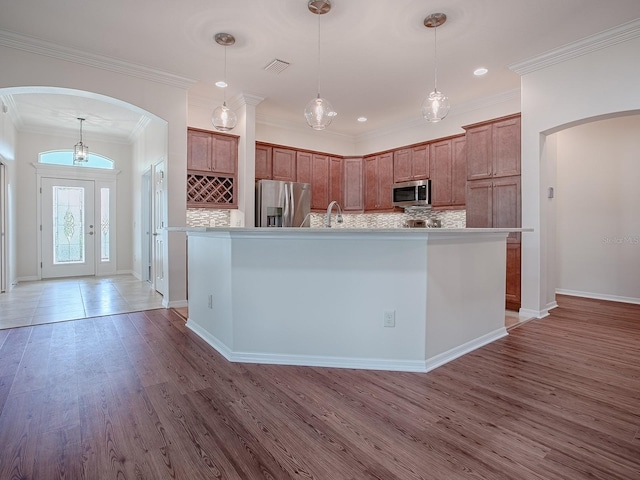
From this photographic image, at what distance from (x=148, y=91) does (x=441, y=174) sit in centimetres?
446

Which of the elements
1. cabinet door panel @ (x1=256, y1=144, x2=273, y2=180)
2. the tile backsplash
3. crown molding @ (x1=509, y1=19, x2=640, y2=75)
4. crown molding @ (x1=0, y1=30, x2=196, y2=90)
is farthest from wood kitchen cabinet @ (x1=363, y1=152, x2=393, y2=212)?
crown molding @ (x1=0, y1=30, x2=196, y2=90)

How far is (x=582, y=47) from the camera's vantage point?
369 cm

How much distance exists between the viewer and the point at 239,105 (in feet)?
17.8

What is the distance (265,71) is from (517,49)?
3.00m

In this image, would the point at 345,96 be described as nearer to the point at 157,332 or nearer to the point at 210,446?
the point at 157,332

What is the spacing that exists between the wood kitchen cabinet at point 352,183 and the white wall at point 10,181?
18.6 feet

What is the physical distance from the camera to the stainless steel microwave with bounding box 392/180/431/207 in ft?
18.9

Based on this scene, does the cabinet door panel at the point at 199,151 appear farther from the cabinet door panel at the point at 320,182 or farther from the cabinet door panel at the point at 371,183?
the cabinet door panel at the point at 371,183

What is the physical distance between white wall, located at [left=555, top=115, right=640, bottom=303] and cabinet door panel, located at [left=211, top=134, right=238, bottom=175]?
211 inches

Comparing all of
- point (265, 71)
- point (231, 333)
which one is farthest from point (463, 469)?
point (265, 71)

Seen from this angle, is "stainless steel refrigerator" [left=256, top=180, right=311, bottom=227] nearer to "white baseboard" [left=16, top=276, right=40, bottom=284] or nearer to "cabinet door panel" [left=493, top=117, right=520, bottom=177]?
"cabinet door panel" [left=493, top=117, right=520, bottom=177]

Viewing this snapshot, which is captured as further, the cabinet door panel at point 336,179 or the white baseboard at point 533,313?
the cabinet door panel at point 336,179

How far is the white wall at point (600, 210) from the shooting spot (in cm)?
495

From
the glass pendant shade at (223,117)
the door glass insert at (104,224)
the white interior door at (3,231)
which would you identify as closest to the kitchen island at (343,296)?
the glass pendant shade at (223,117)
